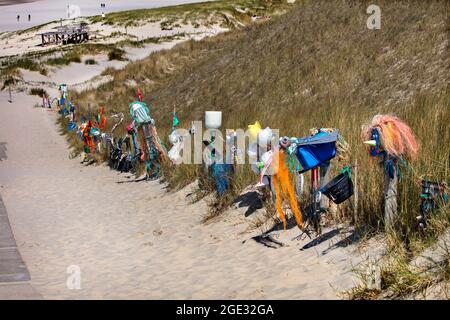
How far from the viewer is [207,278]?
812 cm

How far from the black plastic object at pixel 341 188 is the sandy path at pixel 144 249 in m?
0.62

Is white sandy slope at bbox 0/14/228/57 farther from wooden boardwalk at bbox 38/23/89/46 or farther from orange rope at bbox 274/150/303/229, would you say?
orange rope at bbox 274/150/303/229

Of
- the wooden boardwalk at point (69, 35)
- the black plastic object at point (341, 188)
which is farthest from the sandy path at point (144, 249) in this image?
the wooden boardwalk at point (69, 35)

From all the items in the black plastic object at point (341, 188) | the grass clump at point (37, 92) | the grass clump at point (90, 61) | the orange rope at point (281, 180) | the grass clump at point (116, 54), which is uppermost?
the black plastic object at point (341, 188)

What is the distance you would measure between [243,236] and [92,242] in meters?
2.48

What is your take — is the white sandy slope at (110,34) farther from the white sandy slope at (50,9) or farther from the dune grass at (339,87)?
the dune grass at (339,87)

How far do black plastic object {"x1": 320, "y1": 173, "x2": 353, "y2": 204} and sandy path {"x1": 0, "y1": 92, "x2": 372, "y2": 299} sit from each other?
2.04 ft

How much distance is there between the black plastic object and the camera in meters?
7.29

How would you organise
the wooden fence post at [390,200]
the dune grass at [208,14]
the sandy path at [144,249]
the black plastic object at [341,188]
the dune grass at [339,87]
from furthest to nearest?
the dune grass at [208,14] → the dune grass at [339,87] → the sandy path at [144,249] → the black plastic object at [341,188] → the wooden fence post at [390,200]

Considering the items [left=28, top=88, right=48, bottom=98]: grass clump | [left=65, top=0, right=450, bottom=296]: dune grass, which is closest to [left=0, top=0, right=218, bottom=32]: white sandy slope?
[left=28, top=88, right=48, bottom=98]: grass clump

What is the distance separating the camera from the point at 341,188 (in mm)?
7328

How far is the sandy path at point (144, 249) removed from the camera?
7559 millimetres
